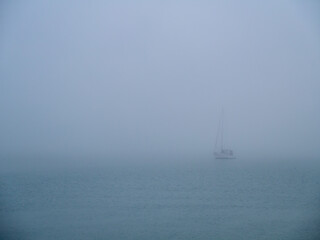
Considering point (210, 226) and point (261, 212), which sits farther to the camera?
point (261, 212)

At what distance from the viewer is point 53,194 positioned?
464 inches

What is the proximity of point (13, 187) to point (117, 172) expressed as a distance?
5.19 metres

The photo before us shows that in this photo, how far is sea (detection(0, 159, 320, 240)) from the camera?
7.75 meters

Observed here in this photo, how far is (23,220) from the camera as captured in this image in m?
8.59

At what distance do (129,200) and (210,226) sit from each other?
11.7 feet

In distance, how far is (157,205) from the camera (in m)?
10.3

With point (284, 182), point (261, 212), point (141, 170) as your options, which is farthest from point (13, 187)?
point (284, 182)

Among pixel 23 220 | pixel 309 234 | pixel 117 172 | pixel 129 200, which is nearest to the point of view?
pixel 309 234

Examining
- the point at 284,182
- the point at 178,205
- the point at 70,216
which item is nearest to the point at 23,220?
the point at 70,216

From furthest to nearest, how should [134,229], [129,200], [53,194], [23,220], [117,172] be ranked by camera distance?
[117,172] → [53,194] → [129,200] → [23,220] → [134,229]

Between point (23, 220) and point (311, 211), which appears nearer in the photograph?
point (23, 220)

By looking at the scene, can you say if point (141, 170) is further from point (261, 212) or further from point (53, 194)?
point (261, 212)

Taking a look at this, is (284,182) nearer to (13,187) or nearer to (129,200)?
(129,200)

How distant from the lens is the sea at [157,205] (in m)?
7.75
